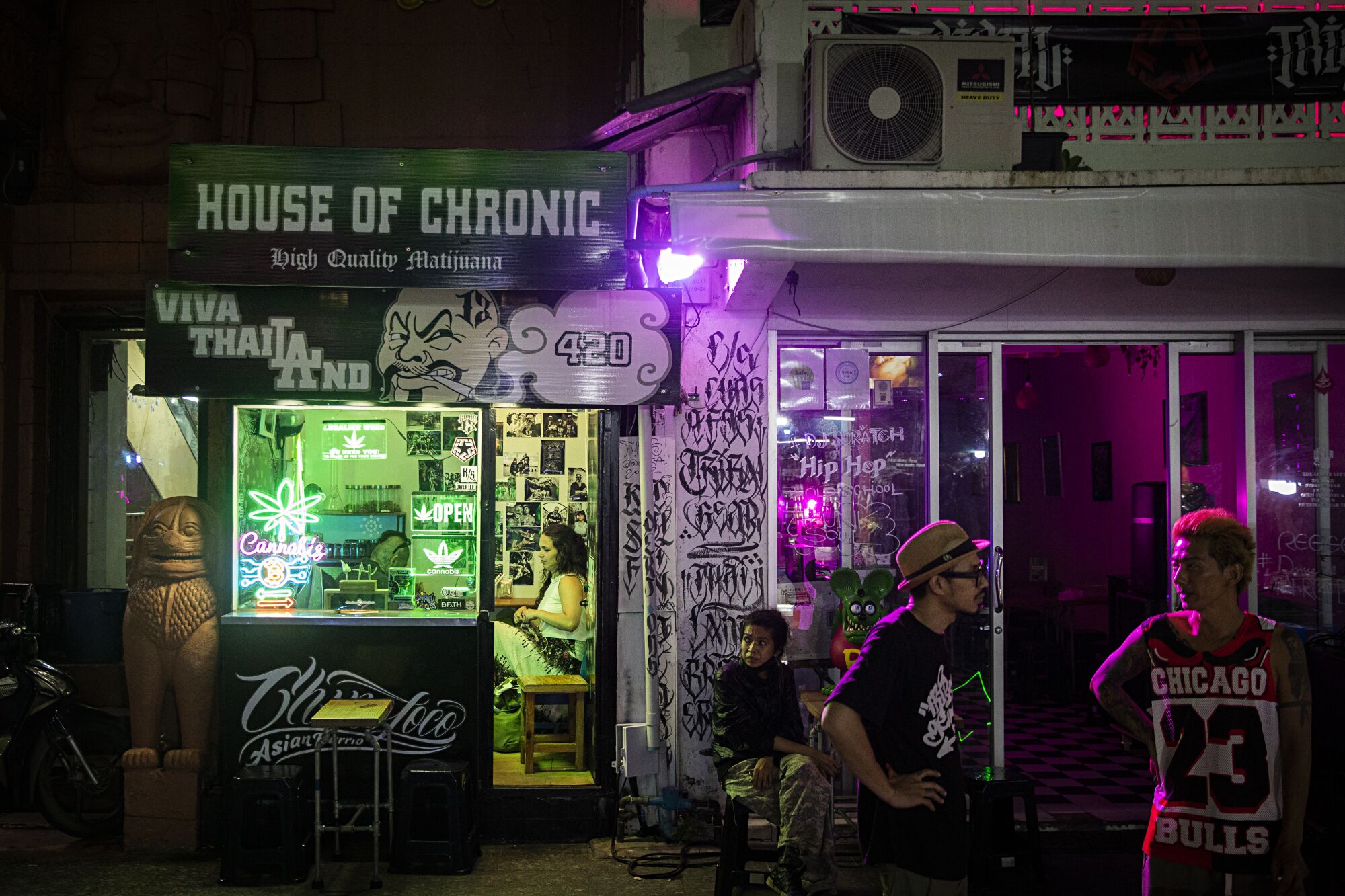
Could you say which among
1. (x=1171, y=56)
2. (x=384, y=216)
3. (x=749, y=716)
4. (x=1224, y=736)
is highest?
(x=1171, y=56)

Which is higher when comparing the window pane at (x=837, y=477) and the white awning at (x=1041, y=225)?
the white awning at (x=1041, y=225)

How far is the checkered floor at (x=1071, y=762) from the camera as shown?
694 cm

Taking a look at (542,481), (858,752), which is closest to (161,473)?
(542,481)

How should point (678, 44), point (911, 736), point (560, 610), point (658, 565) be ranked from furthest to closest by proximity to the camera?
1. point (560, 610)
2. point (678, 44)
3. point (658, 565)
4. point (911, 736)

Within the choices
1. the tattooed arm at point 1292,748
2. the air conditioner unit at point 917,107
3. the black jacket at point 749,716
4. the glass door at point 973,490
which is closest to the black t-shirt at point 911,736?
the tattooed arm at point 1292,748

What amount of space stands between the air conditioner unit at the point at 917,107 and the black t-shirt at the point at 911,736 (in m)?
3.46

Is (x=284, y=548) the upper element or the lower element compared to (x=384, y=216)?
lower

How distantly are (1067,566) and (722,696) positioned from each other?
8.29 meters

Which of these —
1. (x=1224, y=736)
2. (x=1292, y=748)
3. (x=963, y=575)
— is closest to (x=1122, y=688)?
(x=1224, y=736)

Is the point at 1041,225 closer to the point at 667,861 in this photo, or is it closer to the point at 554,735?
the point at 667,861

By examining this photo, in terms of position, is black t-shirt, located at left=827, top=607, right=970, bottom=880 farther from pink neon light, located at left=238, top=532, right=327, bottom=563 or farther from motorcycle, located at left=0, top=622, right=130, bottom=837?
motorcycle, located at left=0, top=622, right=130, bottom=837

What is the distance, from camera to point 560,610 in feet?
25.5

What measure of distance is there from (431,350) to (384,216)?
0.89 metres

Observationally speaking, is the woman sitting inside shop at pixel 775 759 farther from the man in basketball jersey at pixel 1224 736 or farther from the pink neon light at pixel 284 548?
the pink neon light at pixel 284 548
